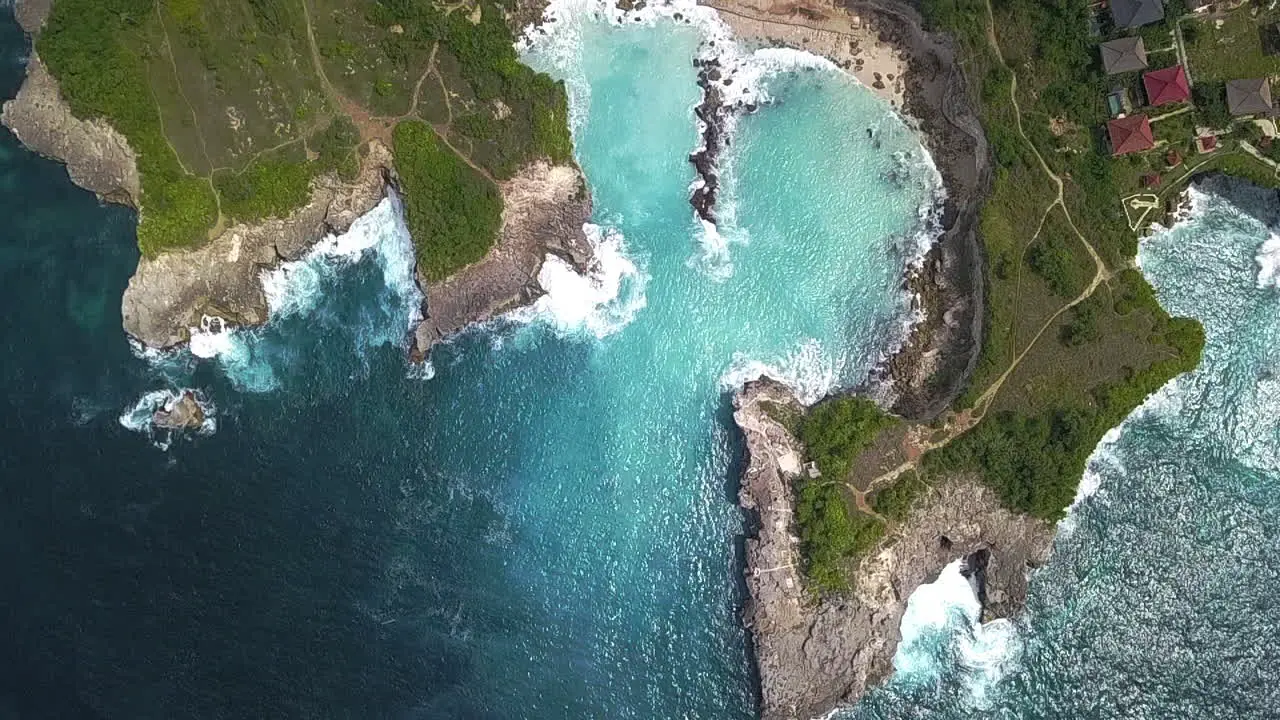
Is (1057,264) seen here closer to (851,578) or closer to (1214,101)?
(1214,101)

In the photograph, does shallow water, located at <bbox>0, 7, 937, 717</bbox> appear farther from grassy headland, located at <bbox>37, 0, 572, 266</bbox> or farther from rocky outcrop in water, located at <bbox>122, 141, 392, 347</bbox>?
grassy headland, located at <bbox>37, 0, 572, 266</bbox>

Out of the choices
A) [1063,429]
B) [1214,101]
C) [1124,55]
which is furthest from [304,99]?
[1214,101]

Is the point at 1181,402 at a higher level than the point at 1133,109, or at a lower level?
lower

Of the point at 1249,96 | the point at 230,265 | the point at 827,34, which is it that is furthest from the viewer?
the point at 230,265

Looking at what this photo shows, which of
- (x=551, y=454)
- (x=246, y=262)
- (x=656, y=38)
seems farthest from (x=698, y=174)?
(x=246, y=262)

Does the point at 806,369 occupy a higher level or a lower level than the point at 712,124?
lower

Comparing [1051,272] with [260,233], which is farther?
[260,233]

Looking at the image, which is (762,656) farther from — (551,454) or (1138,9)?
(1138,9)

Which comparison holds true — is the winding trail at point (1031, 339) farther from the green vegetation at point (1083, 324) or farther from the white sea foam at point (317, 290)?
the white sea foam at point (317, 290)

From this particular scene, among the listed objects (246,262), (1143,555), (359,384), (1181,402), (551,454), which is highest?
(246,262)
